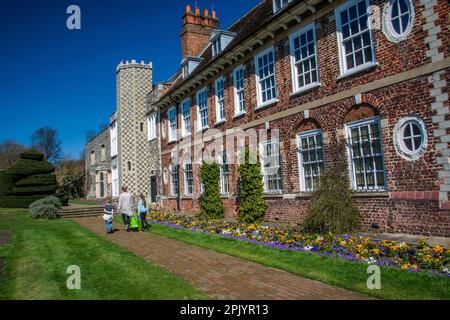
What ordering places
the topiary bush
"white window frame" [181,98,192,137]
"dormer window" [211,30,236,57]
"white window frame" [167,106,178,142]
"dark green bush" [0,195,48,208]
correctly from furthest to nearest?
the topiary bush → "dark green bush" [0,195,48,208] → "white window frame" [167,106,178,142] → "white window frame" [181,98,192,137] → "dormer window" [211,30,236,57]

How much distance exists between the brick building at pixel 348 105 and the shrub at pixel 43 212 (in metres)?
9.96

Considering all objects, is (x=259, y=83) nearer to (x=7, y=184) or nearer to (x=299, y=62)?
(x=299, y=62)

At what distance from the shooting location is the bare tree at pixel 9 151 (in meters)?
66.2

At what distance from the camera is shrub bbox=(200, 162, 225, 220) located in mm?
17297

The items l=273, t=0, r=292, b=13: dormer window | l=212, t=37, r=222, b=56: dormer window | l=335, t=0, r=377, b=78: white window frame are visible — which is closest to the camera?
l=335, t=0, r=377, b=78: white window frame

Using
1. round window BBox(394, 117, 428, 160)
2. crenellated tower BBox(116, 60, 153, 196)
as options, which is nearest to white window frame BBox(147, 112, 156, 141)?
crenellated tower BBox(116, 60, 153, 196)

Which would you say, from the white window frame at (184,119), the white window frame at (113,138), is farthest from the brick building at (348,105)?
the white window frame at (113,138)

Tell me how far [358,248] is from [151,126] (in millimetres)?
23893

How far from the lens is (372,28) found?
1039 centimetres

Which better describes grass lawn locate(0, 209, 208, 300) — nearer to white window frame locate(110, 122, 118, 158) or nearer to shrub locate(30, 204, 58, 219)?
shrub locate(30, 204, 58, 219)

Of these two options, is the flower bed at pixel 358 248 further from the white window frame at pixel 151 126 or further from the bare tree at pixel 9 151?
the bare tree at pixel 9 151

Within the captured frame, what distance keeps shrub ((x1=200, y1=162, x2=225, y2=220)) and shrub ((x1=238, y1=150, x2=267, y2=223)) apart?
2.65m

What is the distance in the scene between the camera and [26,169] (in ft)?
83.3

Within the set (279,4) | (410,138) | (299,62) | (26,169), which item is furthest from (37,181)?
(410,138)
